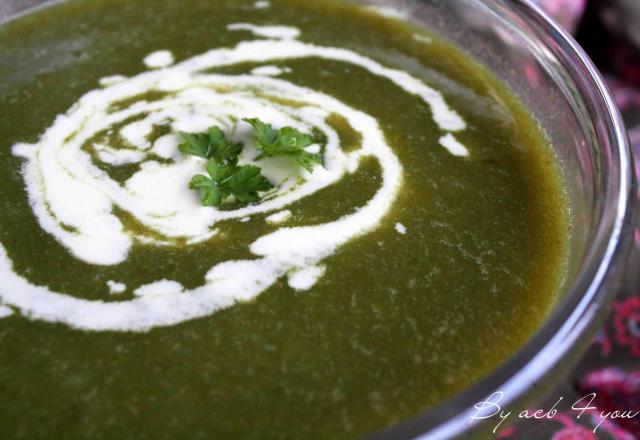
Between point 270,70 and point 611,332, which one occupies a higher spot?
point 270,70

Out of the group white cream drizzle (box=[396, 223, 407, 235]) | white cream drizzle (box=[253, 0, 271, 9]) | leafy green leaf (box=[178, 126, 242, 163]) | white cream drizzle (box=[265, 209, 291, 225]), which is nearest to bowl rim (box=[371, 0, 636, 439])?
white cream drizzle (box=[396, 223, 407, 235])

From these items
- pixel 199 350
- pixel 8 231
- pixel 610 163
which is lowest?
pixel 8 231

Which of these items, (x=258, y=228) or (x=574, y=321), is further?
(x=258, y=228)

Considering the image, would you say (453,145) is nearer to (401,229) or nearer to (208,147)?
(401,229)

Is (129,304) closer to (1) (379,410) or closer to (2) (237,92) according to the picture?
(1) (379,410)

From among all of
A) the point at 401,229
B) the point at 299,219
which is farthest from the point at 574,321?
the point at 299,219

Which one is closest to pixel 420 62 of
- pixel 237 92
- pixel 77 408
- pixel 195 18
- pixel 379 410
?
pixel 237 92

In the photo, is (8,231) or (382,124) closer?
(8,231)
